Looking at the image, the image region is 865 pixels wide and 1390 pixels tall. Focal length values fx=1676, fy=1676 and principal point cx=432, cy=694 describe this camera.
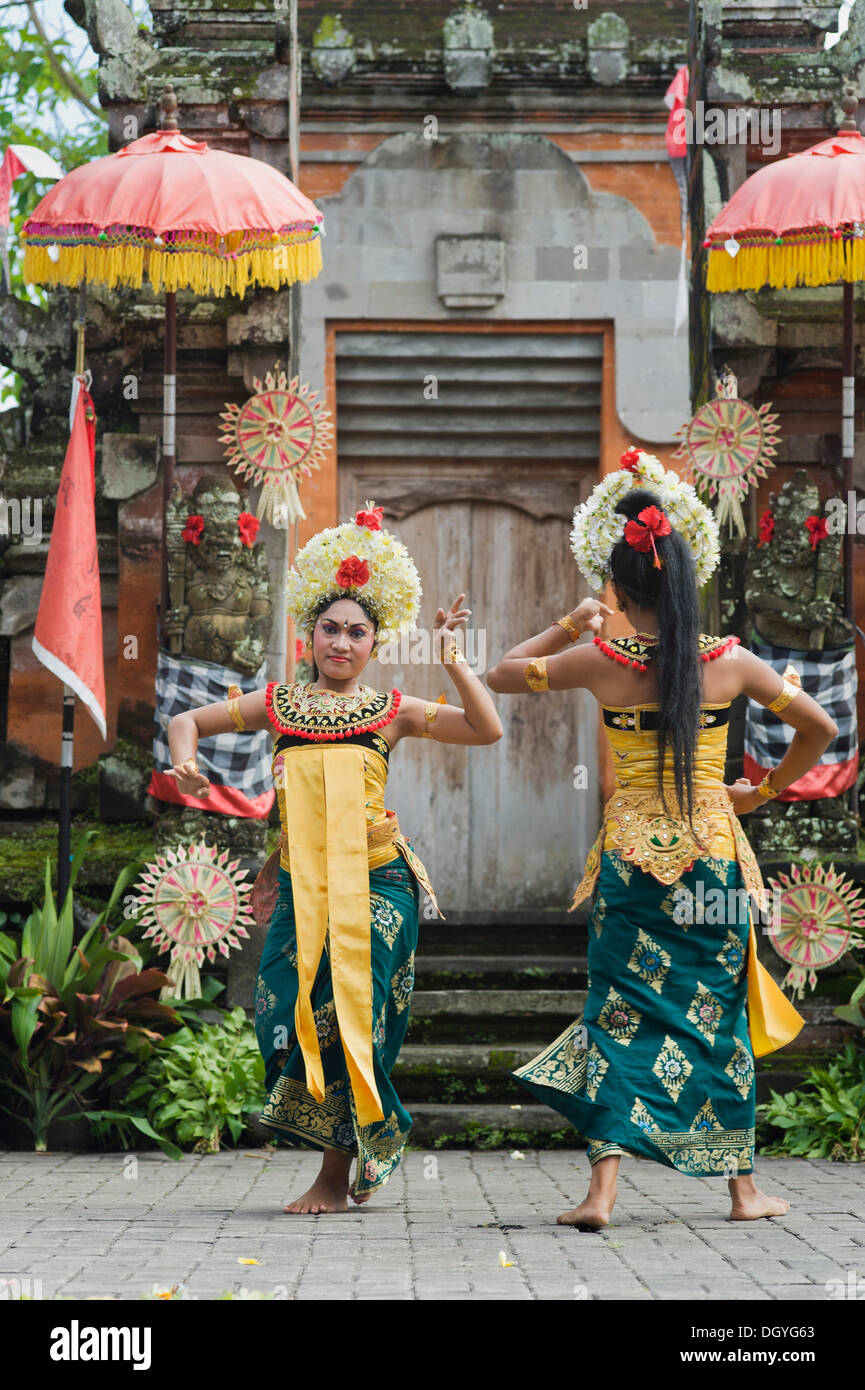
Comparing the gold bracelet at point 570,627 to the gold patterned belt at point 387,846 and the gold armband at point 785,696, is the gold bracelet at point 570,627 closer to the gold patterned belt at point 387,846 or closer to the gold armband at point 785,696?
the gold armband at point 785,696

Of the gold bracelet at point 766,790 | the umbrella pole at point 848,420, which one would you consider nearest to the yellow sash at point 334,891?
the gold bracelet at point 766,790

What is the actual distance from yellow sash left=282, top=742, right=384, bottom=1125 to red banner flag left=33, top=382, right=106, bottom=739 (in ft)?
7.14

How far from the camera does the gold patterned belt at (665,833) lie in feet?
15.5

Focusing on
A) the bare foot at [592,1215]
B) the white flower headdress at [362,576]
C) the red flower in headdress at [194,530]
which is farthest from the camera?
the red flower in headdress at [194,530]

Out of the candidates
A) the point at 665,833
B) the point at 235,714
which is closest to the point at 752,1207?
the point at 665,833

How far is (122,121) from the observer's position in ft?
27.6

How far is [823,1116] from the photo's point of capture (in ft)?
20.6

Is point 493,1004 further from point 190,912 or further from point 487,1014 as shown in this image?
point 190,912

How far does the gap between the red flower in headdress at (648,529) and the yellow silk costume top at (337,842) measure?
0.87 meters

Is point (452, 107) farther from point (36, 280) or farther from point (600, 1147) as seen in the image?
point (600, 1147)

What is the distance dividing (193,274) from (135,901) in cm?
272

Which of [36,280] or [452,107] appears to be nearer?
[36,280]

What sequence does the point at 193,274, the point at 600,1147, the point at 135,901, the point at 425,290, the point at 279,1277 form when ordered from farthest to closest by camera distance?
the point at 425,290, the point at 193,274, the point at 135,901, the point at 600,1147, the point at 279,1277

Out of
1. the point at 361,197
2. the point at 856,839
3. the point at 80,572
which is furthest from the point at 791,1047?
the point at 361,197
